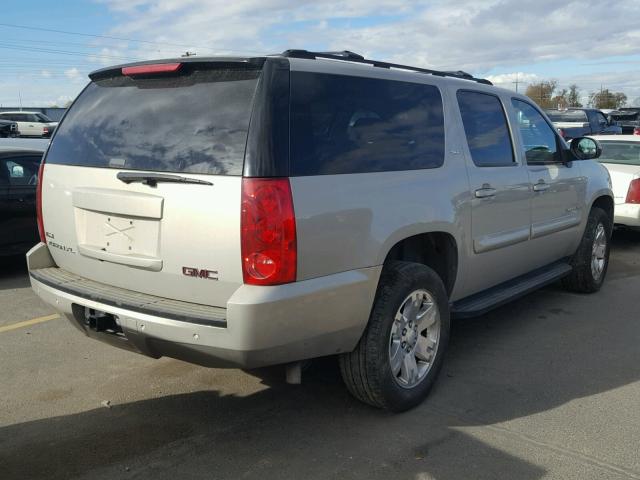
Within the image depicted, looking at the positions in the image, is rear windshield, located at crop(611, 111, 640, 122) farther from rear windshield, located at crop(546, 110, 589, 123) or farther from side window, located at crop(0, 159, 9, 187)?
side window, located at crop(0, 159, 9, 187)

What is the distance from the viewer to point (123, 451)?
3.38m

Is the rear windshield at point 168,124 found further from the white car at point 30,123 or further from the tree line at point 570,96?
the tree line at point 570,96

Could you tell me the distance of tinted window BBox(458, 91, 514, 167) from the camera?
14.8 ft

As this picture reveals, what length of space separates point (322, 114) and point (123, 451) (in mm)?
2028

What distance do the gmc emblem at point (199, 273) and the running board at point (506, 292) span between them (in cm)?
193

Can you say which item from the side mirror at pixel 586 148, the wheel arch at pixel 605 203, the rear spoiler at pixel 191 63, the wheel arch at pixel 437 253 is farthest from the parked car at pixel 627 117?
the rear spoiler at pixel 191 63

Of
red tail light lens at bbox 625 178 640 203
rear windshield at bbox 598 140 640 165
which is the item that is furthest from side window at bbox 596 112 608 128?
red tail light lens at bbox 625 178 640 203

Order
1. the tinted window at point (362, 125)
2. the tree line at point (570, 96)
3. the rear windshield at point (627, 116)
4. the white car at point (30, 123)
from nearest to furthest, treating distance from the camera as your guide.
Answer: the tinted window at point (362, 125)
the rear windshield at point (627, 116)
the white car at point (30, 123)
the tree line at point (570, 96)

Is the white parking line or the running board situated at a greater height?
the running board

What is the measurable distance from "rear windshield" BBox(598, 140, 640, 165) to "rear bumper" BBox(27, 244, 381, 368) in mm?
7215

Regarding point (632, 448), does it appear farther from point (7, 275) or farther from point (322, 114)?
point (7, 275)

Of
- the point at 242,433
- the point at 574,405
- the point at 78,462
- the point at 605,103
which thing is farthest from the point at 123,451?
the point at 605,103

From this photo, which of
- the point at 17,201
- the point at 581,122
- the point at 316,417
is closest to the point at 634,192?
the point at 316,417

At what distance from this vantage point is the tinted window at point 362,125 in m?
3.20
